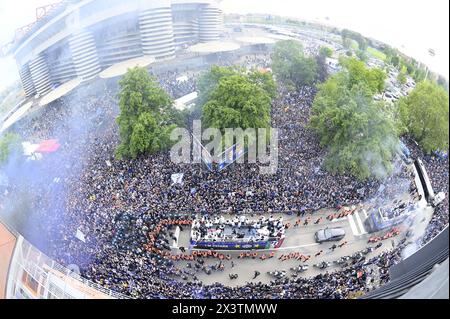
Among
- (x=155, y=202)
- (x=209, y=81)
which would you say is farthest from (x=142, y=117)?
(x=209, y=81)

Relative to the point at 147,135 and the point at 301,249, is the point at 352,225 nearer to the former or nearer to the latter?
the point at 301,249

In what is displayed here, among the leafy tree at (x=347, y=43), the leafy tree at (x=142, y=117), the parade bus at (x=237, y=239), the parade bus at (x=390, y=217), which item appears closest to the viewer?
the parade bus at (x=237, y=239)

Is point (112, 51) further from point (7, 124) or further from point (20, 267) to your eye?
point (20, 267)

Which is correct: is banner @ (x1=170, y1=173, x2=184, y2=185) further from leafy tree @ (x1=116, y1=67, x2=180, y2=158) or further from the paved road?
the paved road

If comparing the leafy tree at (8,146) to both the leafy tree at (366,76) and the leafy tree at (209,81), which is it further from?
the leafy tree at (366,76)

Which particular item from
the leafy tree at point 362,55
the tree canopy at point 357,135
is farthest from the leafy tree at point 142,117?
the leafy tree at point 362,55
